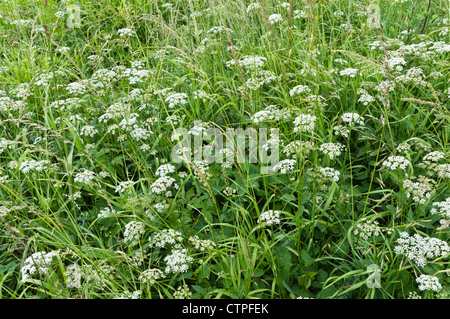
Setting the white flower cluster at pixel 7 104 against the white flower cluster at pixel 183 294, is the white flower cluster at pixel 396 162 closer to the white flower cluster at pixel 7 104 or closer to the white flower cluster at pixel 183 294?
the white flower cluster at pixel 183 294

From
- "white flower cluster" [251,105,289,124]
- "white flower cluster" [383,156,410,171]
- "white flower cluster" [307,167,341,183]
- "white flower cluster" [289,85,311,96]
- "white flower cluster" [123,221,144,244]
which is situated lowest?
"white flower cluster" [123,221,144,244]

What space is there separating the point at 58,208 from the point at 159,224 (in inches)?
32.6

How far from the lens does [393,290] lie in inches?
75.6

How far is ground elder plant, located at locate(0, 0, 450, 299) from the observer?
198 cm

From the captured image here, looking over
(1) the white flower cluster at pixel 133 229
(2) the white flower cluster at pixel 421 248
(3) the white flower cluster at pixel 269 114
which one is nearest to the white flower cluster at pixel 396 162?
(2) the white flower cluster at pixel 421 248

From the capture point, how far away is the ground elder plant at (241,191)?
1977mm

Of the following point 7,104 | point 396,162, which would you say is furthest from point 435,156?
point 7,104

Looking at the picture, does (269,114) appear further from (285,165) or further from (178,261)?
(178,261)

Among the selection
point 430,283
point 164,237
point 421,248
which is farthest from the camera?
point 164,237

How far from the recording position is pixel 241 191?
2.45m

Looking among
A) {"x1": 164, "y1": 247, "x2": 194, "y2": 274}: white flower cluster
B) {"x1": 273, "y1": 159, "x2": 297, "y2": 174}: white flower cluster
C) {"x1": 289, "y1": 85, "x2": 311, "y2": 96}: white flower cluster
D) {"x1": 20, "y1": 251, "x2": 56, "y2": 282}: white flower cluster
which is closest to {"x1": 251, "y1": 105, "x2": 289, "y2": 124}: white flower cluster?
{"x1": 289, "y1": 85, "x2": 311, "y2": 96}: white flower cluster

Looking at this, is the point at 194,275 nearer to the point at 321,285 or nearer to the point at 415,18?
the point at 321,285

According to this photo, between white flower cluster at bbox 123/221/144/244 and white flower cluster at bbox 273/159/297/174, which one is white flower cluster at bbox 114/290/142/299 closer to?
white flower cluster at bbox 123/221/144/244

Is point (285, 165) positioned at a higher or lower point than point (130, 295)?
higher
